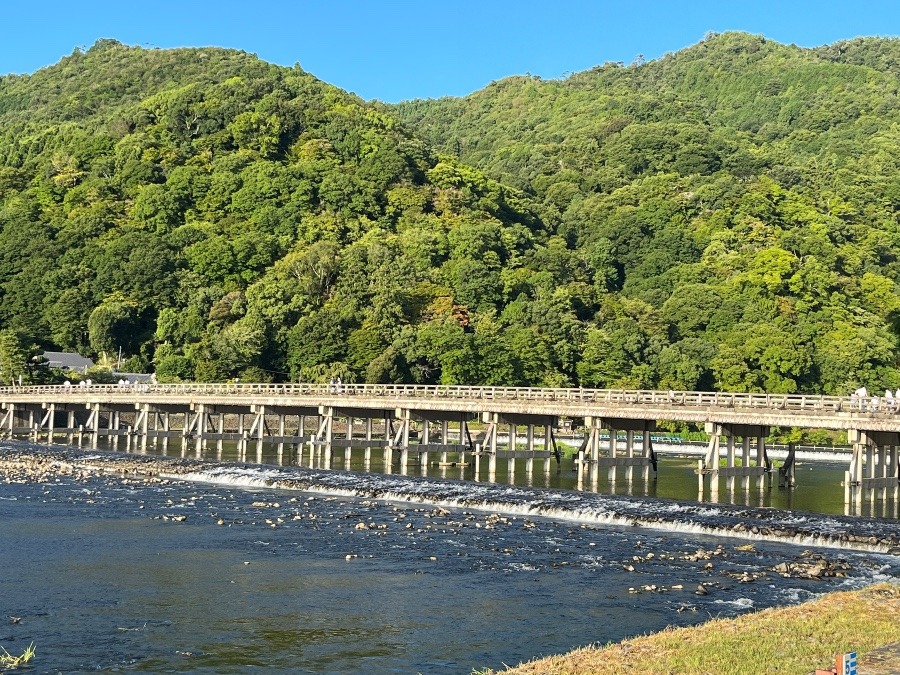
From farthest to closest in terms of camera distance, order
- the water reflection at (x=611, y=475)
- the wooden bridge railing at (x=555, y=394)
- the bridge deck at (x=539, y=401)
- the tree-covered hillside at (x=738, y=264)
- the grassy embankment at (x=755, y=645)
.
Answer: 1. the tree-covered hillside at (x=738, y=264)
2. the water reflection at (x=611, y=475)
3. the wooden bridge railing at (x=555, y=394)
4. the bridge deck at (x=539, y=401)
5. the grassy embankment at (x=755, y=645)

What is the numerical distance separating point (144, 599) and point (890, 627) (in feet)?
57.4

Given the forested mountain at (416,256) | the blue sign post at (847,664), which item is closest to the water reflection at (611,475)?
the forested mountain at (416,256)

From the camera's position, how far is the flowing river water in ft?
79.2

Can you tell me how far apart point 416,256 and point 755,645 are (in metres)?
114

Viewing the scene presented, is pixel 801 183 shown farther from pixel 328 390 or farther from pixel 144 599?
pixel 144 599

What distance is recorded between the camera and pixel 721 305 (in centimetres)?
12312

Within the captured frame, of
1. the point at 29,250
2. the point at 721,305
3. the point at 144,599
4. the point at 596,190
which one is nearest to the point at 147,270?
→ the point at 29,250

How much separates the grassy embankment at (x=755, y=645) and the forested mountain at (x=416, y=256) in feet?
270

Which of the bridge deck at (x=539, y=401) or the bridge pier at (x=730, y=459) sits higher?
the bridge deck at (x=539, y=401)

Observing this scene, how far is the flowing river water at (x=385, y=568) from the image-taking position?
24125 mm

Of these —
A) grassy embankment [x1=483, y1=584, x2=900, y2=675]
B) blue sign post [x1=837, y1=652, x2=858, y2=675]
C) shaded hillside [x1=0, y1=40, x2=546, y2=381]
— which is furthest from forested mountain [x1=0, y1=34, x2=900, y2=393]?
blue sign post [x1=837, y1=652, x2=858, y2=675]

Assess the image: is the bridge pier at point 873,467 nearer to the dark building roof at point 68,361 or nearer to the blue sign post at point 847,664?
the blue sign post at point 847,664

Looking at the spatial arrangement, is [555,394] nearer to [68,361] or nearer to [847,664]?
[847,664]

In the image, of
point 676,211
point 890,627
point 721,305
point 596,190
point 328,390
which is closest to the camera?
point 890,627
